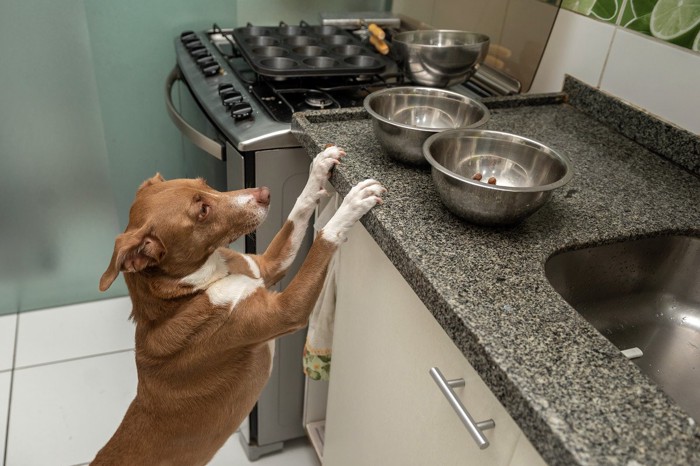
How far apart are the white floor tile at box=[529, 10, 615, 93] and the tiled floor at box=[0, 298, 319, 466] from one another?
1365 mm

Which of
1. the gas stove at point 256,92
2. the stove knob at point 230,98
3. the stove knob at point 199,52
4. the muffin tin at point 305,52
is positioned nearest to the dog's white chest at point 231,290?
the gas stove at point 256,92

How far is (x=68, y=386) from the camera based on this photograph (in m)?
1.98

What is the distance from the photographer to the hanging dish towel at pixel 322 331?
1.34 m

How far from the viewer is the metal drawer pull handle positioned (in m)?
0.75

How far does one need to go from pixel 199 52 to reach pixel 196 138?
0.38 metres

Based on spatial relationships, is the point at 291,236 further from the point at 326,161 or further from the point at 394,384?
the point at 394,384

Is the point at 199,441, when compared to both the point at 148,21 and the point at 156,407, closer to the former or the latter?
the point at 156,407

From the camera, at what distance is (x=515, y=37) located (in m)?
1.57

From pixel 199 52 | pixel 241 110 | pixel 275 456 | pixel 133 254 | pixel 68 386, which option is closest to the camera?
pixel 133 254

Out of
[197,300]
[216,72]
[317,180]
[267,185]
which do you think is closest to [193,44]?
[216,72]

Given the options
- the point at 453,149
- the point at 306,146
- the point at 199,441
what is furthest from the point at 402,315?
the point at 199,441

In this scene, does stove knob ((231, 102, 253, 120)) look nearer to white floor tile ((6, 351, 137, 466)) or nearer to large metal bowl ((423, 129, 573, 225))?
large metal bowl ((423, 129, 573, 225))

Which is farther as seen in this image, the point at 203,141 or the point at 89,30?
the point at 89,30

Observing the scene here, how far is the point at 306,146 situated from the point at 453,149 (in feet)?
1.07
